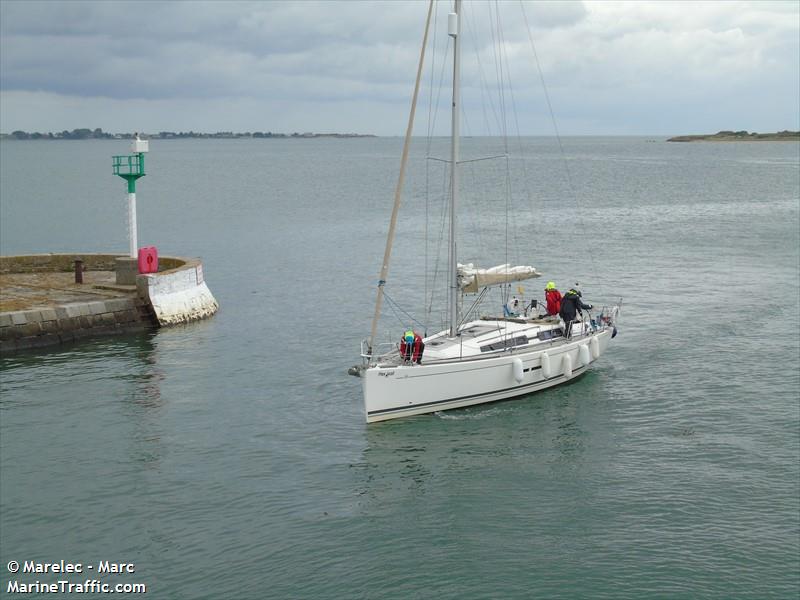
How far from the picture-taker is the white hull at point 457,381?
24094mm

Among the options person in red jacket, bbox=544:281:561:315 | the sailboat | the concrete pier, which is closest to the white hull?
the sailboat

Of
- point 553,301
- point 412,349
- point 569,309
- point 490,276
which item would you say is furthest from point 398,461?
point 490,276

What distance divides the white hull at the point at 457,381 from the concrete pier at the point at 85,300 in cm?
1405

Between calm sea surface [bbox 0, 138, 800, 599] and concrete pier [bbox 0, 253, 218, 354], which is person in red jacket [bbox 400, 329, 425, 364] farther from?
concrete pier [bbox 0, 253, 218, 354]

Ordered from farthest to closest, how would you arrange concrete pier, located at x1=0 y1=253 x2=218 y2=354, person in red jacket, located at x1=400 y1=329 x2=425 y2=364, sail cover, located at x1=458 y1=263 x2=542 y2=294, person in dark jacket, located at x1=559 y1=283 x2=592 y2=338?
sail cover, located at x1=458 y1=263 x2=542 y2=294
concrete pier, located at x1=0 y1=253 x2=218 y2=354
person in dark jacket, located at x1=559 y1=283 x2=592 y2=338
person in red jacket, located at x1=400 y1=329 x2=425 y2=364

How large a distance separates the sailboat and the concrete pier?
35.3 feet

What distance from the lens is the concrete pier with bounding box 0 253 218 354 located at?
1264 inches

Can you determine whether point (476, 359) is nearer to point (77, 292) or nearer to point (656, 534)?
point (656, 534)

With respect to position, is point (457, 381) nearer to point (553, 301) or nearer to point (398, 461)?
point (398, 461)

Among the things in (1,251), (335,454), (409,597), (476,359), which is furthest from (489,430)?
(1,251)

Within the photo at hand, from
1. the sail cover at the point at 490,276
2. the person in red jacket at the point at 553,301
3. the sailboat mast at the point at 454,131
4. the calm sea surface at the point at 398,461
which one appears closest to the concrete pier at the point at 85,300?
the calm sea surface at the point at 398,461

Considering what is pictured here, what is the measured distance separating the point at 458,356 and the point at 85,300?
1653cm

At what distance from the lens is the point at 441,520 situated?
19078 mm

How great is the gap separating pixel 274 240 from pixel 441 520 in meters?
47.3
